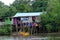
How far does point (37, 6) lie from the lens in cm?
4506

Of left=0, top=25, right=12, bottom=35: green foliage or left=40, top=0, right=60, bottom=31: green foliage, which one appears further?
left=40, top=0, right=60, bottom=31: green foliage

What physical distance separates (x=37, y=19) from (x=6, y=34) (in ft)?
16.6

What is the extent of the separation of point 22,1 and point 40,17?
19.3 metres

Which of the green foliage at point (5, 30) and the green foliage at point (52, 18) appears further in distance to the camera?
the green foliage at point (52, 18)

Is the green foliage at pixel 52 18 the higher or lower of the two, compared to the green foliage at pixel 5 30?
higher

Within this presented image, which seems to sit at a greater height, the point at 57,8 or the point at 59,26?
the point at 57,8

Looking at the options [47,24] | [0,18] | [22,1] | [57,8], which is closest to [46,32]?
[47,24]

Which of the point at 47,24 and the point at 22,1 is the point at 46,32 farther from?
the point at 22,1

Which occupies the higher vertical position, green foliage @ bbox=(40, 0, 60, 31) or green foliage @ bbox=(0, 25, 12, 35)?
green foliage @ bbox=(40, 0, 60, 31)

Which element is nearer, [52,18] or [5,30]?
[5,30]

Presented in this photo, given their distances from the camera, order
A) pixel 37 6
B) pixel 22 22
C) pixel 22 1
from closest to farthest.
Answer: pixel 22 22 → pixel 37 6 → pixel 22 1

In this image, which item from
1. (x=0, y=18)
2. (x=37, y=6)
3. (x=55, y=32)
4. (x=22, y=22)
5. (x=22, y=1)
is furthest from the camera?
(x=22, y=1)

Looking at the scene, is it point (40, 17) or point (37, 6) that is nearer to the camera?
point (40, 17)

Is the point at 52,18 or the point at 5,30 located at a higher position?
the point at 52,18
